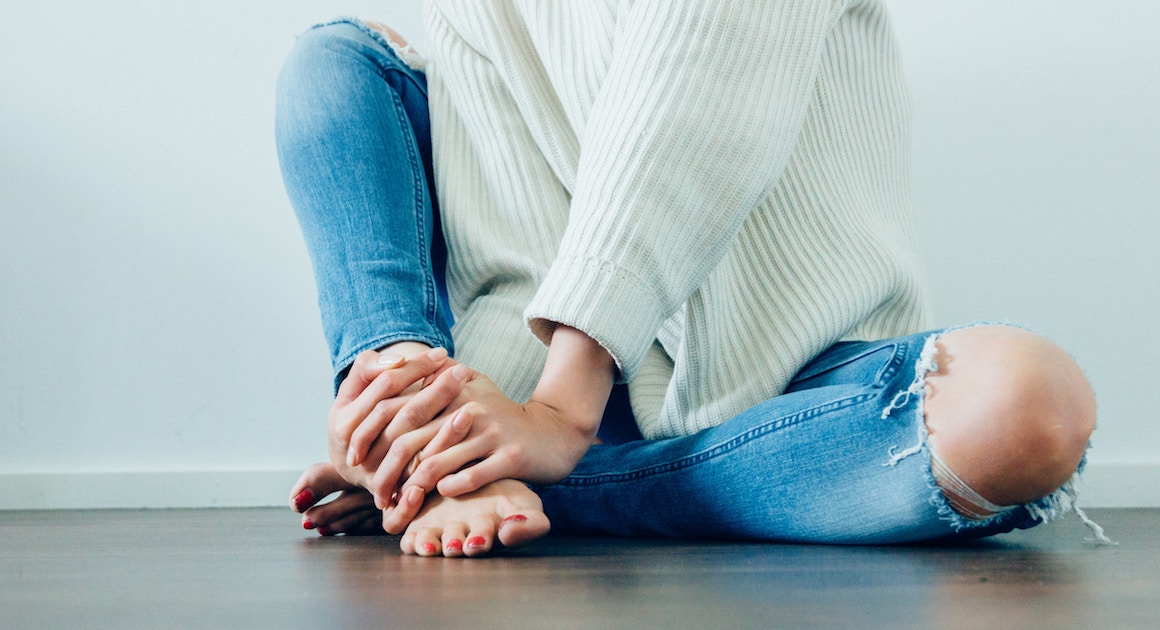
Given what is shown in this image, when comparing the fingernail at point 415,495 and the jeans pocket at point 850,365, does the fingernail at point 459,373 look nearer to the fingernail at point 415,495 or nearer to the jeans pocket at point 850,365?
the fingernail at point 415,495

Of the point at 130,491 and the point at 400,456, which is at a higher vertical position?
the point at 400,456

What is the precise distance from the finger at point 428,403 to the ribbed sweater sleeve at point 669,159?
0.07 metres

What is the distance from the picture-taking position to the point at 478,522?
58cm

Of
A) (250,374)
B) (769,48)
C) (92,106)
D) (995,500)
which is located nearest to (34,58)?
(92,106)

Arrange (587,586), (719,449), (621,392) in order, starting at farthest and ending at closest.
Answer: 1. (621,392)
2. (719,449)
3. (587,586)

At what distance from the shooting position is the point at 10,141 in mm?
1402

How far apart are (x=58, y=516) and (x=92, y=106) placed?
636mm

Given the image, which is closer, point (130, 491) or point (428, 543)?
point (428, 543)

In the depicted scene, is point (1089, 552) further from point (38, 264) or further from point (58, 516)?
point (38, 264)

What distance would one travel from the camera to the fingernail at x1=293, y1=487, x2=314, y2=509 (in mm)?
816

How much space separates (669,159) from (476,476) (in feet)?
0.85

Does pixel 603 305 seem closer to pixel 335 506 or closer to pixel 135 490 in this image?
pixel 335 506

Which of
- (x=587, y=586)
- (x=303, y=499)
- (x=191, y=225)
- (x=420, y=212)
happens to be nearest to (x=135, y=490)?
(x=191, y=225)

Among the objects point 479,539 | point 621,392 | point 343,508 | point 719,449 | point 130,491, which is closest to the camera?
point 479,539
